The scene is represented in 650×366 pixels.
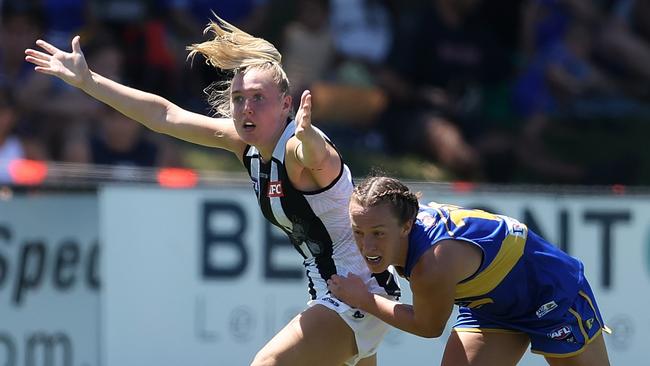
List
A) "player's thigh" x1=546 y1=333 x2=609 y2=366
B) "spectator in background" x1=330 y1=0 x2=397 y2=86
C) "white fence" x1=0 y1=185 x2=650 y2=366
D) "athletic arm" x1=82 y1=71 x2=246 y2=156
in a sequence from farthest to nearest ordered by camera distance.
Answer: "spectator in background" x1=330 y1=0 x2=397 y2=86, "white fence" x1=0 y1=185 x2=650 y2=366, "athletic arm" x1=82 y1=71 x2=246 y2=156, "player's thigh" x1=546 y1=333 x2=609 y2=366

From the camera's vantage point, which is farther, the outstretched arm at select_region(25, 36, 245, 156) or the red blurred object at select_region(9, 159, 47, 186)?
the red blurred object at select_region(9, 159, 47, 186)

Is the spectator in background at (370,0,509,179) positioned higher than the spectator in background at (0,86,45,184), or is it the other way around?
the spectator in background at (370,0,509,179)

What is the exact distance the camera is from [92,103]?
953 centimetres

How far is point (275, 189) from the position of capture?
5.01 meters

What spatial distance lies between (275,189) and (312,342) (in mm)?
621

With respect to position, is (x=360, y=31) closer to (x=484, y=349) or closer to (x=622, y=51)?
(x=622, y=51)

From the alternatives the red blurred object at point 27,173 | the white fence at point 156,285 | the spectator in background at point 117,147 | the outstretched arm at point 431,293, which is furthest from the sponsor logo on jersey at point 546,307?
the spectator in background at point 117,147

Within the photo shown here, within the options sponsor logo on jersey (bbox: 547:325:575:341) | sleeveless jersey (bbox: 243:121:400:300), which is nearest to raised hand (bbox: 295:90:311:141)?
sleeveless jersey (bbox: 243:121:400:300)

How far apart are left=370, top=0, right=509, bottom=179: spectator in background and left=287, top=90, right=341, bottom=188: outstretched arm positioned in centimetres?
514

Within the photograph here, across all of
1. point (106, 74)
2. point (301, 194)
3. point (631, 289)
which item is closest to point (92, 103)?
point (106, 74)

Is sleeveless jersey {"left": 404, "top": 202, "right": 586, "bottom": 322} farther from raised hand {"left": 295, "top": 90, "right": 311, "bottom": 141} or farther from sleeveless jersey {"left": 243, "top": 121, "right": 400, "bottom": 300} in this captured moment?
raised hand {"left": 295, "top": 90, "right": 311, "bottom": 141}

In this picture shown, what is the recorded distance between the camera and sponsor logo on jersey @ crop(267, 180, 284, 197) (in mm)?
4992

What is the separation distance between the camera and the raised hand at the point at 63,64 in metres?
5.23

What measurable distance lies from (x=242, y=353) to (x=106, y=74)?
9.88ft
